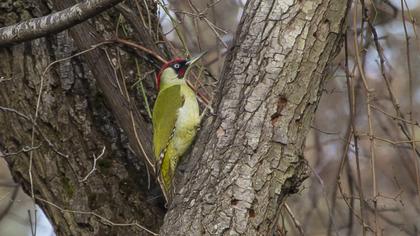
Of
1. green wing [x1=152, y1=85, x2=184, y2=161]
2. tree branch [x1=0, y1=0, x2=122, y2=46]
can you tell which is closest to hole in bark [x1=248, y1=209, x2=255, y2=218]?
tree branch [x1=0, y1=0, x2=122, y2=46]

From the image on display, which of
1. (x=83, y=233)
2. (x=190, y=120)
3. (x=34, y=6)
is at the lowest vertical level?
(x=83, y=233)

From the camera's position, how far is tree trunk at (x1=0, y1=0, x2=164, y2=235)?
12.8 ft

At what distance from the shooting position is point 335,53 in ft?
10.2

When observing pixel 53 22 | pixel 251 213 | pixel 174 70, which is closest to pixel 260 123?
pixel 251 213

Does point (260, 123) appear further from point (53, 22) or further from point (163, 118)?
point (163, 118)

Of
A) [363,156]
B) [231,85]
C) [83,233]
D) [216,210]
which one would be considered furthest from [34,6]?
[363,156]

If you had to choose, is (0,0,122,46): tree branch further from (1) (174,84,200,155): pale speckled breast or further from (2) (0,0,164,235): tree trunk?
(1) (174,84,200,155): pale speckled breast

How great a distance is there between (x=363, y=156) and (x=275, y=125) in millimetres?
3474

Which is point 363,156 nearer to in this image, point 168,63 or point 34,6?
point 168,63

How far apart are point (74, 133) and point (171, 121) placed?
→ 56 centimetres

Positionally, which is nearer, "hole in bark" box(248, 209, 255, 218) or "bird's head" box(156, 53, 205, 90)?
"hole in bark" box(248, 209, 255, 218)

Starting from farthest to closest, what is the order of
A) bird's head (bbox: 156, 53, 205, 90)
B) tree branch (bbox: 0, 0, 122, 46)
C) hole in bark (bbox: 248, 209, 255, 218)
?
bird's head (bbox: 156, 53, 205, 90) → tree branch (bbox: 0, 0, 122, 46) → hole in bark (bbox: 248, 209, 255, 218)

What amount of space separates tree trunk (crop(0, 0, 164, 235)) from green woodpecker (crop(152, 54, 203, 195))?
9cm

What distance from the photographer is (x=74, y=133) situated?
397cm
